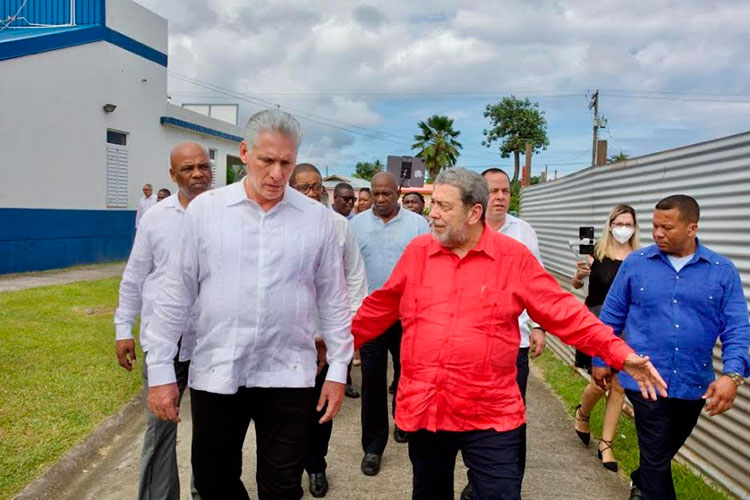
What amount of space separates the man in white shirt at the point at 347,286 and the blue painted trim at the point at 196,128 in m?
13.1

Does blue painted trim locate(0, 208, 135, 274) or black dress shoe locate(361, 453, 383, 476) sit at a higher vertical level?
blue painted trim locate(0, 208, 135, 274)

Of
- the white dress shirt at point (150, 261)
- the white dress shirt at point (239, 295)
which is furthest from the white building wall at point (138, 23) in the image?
the white dress shirt at point (239, 295)

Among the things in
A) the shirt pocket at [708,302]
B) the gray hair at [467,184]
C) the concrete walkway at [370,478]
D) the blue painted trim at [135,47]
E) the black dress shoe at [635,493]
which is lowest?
the concrete walkway at [370,478]

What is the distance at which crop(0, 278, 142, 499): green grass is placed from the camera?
14.0 feet

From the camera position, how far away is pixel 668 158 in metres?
5.42

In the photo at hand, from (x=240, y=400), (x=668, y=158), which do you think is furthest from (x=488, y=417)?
(x=668, y=158)

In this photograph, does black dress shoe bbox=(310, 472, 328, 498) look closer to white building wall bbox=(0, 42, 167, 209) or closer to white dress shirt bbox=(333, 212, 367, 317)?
white dress shirt bbox=(333, 212, 367, 317)

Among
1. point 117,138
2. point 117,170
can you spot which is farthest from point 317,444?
point 117,138

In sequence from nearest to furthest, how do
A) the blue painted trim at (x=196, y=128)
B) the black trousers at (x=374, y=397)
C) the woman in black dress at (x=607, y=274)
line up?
the black trousers at (x=374, y=397)
the woman in black dress at (x=607, y=274)
the blue painted trim at (x=196, y=128)

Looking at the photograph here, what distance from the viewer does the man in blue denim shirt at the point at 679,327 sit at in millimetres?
3268

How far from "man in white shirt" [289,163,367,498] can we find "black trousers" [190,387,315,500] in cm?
85

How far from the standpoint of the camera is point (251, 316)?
2557mm

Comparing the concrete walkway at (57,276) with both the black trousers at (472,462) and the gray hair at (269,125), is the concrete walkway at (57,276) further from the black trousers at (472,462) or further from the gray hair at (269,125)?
the black trousers at (472,462)

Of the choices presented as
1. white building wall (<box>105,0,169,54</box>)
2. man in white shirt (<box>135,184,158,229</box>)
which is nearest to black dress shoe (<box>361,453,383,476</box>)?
man in white shirt (<box>135,184,158,229</box>)
